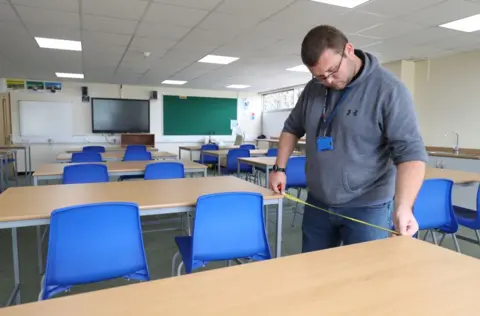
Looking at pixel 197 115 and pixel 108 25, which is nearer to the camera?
pixel 108 25

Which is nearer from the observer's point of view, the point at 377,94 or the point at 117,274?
the point at 377,94

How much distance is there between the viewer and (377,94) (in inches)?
54.2

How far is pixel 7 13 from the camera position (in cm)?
384

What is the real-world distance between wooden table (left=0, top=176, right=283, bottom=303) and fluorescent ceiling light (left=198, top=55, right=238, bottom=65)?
387 centimetres

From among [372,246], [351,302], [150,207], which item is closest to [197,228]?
[150,207]

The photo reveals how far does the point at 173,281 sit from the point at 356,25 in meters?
4.24

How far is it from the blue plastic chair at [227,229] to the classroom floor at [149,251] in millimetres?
1146

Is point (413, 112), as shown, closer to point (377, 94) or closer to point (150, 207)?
point (377, 94)

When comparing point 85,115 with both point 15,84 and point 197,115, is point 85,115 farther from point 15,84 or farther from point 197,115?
point 197,115

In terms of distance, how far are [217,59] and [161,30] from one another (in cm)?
199

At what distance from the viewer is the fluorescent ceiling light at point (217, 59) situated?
6.16 metres

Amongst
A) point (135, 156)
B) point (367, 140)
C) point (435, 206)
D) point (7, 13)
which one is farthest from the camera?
point (135, 156)

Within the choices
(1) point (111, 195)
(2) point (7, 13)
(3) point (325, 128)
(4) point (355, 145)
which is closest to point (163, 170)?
(1) point (111, 195)

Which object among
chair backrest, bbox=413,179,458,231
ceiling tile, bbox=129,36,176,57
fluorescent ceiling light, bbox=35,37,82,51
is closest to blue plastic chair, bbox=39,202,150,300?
chair backrest, bbox=413,179,458,231
